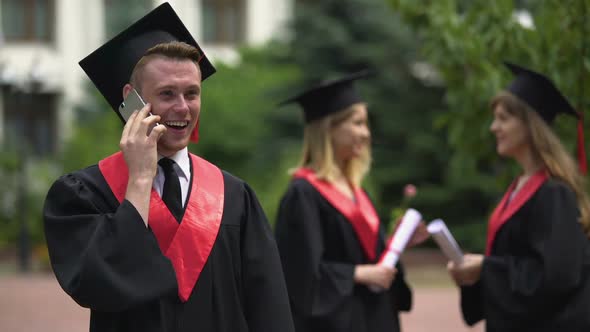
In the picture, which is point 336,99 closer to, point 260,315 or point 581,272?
point 581,272

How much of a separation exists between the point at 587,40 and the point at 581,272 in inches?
49.1

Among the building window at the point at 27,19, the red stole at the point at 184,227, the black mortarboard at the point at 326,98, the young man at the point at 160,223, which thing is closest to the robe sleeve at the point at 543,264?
the black mortarboard at the point at 326,98

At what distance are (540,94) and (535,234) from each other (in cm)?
71

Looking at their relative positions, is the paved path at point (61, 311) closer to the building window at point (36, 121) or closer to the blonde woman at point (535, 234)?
the blonde woman at point (535, 234)

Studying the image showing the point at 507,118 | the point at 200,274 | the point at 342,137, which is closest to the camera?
the point at 200,274

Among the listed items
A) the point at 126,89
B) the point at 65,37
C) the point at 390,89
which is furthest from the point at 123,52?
the point at 65,37

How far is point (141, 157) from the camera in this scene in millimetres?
2918

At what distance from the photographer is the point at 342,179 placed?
513 cm

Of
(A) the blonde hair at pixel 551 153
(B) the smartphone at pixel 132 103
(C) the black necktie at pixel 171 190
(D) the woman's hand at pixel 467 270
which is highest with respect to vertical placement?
(B) the smartphone at pixel 132 103

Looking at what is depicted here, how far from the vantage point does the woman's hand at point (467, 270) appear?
459cm

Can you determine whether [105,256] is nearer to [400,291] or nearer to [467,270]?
[467,270]

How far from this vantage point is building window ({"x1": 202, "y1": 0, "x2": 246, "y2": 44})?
31.9 m

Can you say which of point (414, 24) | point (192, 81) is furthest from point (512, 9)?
point (192, 81)

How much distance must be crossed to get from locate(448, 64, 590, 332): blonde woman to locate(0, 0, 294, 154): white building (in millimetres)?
25022
